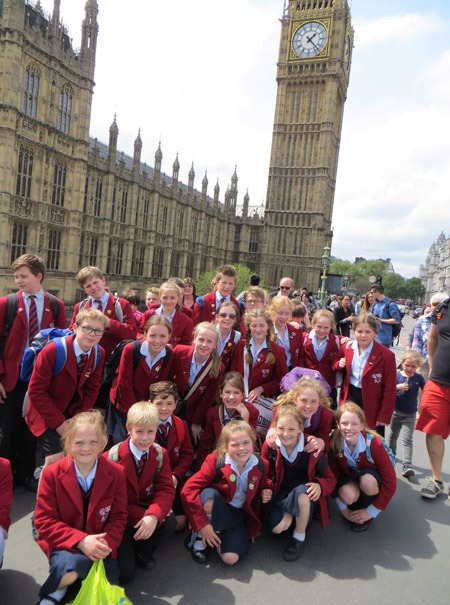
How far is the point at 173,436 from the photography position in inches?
140

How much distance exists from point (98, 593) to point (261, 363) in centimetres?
260

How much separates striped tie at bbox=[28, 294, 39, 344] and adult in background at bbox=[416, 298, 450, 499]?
395 centimetres

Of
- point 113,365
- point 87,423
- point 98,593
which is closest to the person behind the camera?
point 98,593

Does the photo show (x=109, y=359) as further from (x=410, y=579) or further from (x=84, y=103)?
(x=84, y=103)

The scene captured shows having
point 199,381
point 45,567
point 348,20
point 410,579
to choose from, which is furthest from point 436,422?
point 348,20

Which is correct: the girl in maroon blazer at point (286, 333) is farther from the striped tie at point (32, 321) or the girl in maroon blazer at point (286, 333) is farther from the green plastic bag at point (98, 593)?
the green plastic bag at point (98, 593)

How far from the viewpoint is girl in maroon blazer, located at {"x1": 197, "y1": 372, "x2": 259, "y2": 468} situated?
12.3 ft

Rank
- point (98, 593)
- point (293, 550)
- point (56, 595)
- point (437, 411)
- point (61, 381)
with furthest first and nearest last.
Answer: point (437, 411) < point (61, 381) < point (293, 550) < point (56, 595) < point (98, 593)

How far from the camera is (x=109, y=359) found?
422 centimetres

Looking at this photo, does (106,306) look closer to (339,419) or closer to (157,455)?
(157,455)

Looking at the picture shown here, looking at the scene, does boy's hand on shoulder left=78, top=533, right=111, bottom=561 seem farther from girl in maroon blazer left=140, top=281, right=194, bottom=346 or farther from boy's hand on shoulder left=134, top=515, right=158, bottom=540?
girl in maroon blazer left=140, top=281, right=194, bottom=346

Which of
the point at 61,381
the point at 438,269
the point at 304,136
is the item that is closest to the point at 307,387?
the point at 61,381

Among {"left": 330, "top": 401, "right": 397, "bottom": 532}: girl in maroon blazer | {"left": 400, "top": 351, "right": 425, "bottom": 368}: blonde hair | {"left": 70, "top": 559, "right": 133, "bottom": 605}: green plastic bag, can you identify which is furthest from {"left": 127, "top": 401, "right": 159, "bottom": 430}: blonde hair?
{"left": 400, "top": 351, "right": 425, "bottom": 368}: blonde hair

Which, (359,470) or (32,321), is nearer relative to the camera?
(359,470)
